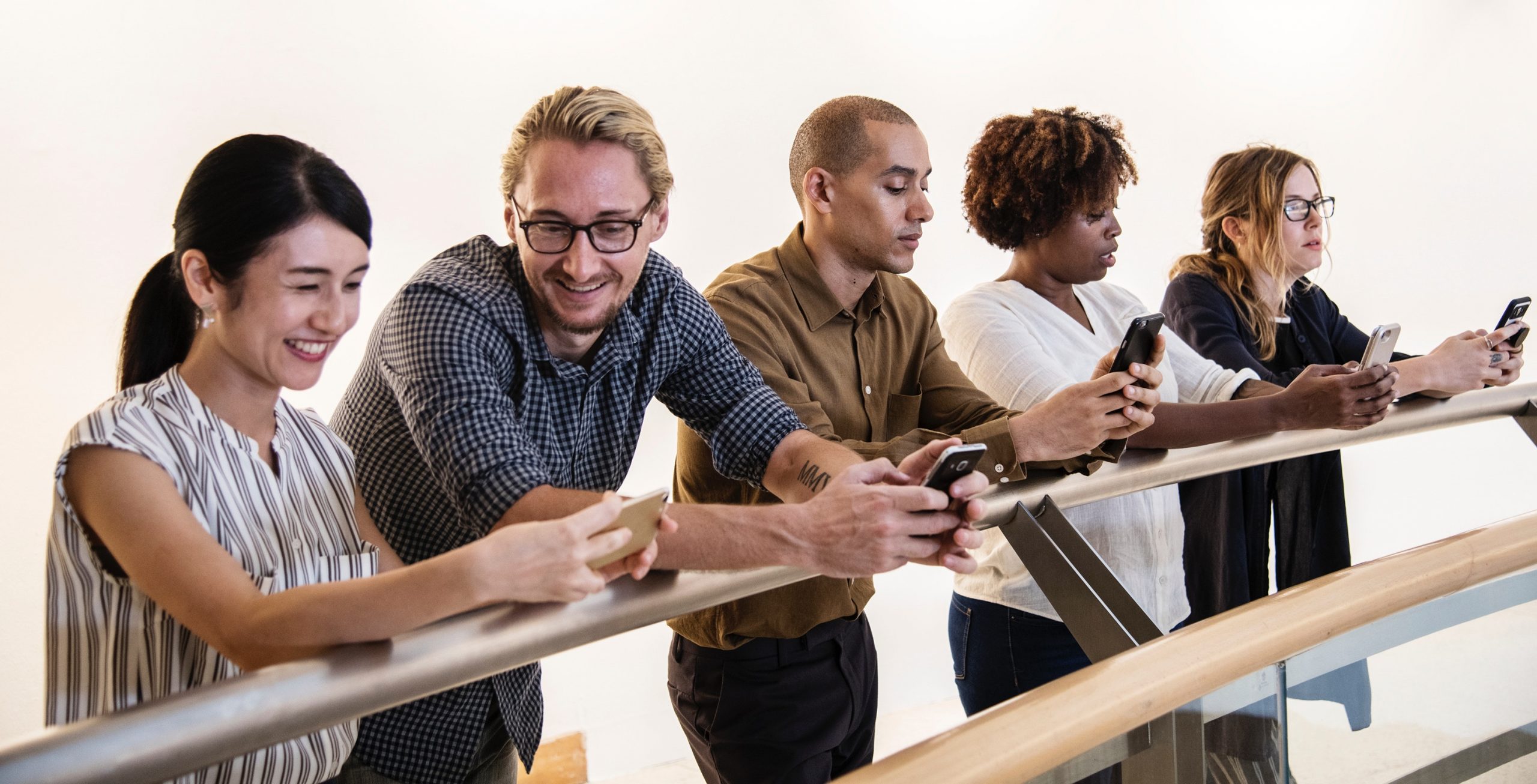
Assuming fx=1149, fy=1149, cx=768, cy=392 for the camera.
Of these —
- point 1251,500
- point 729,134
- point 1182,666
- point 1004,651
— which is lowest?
point 1004,651

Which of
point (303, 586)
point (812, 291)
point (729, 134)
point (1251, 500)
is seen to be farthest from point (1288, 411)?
point (729, 134)

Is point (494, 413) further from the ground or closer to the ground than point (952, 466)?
further from the ground

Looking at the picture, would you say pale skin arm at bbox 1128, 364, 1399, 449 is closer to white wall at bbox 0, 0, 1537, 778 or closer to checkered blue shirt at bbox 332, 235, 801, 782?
checkered blue shirt at bbox 332, 235, 801, 782

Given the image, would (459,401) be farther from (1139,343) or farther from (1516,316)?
(1516,316)

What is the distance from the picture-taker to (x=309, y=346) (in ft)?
3.98

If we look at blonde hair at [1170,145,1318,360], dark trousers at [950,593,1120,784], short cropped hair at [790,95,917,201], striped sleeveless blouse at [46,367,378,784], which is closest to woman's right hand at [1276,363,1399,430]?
dark trousers at [950,593,1120,784]

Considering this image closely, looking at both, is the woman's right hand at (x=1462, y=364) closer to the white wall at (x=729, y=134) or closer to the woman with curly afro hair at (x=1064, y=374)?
the woman with curly afro hair at (x=1064, y=374)

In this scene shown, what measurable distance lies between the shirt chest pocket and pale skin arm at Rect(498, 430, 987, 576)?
0.71 meters

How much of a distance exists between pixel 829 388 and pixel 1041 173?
638mm

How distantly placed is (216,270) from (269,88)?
1.96 meters

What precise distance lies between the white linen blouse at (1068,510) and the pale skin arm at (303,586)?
1166 millimetres

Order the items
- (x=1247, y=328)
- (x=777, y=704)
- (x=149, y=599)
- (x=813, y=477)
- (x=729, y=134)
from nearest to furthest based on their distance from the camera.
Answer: (x=149, y=599)
(x=813, y=477)
(x=777, y=704)
(x=1247, y=328)
(x=729, y=134)

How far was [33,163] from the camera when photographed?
265 centimetres

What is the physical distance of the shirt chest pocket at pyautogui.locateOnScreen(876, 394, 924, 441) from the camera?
2.07 meters
